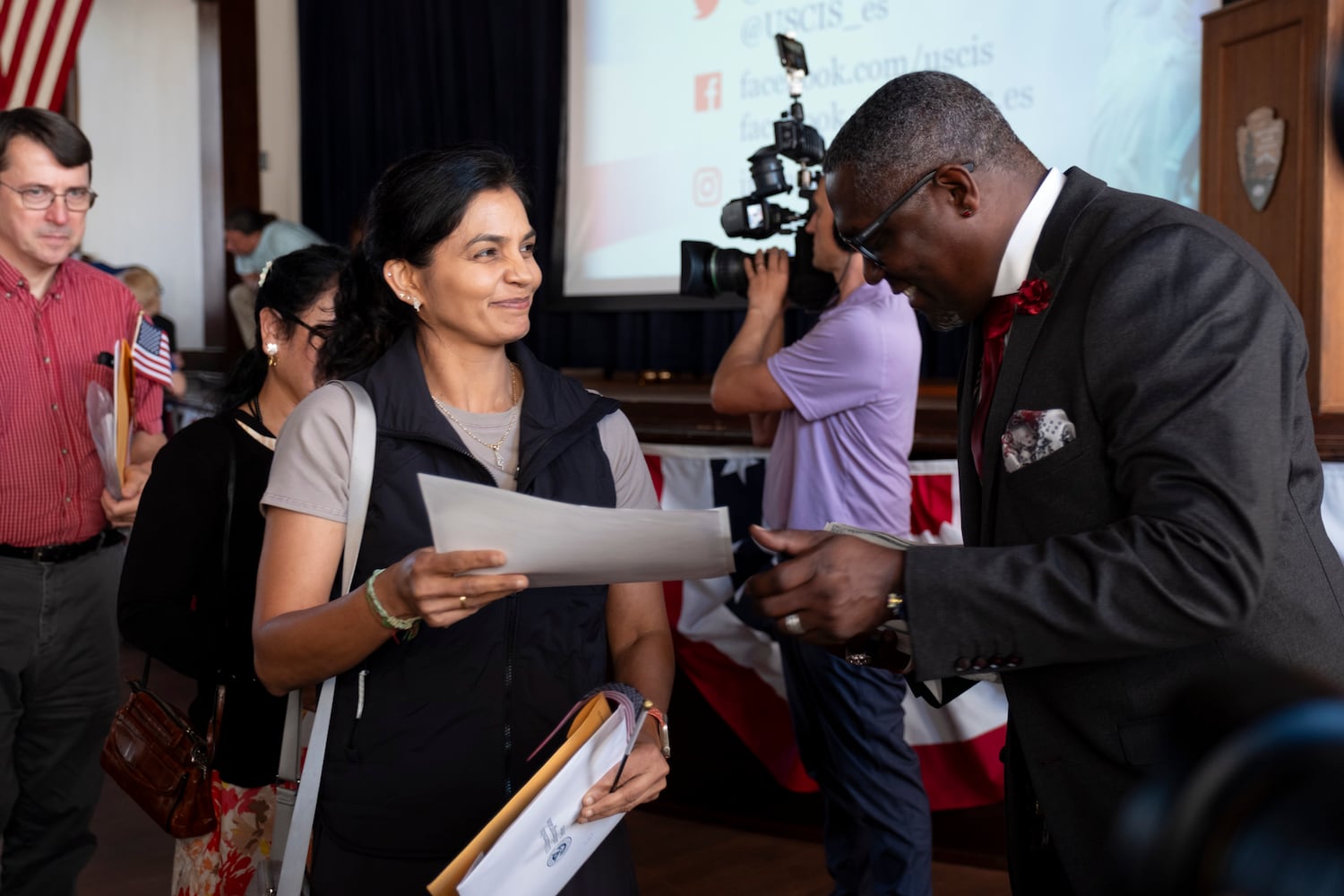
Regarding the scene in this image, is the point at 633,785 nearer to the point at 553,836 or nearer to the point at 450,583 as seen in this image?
the point at 553,836

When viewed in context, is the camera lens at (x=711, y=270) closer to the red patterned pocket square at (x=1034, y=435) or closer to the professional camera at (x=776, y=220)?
the professional camera at (x=776, y=220)

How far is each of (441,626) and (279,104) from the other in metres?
7.54

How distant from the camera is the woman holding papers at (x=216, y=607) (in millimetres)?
1761

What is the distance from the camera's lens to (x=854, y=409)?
262cm

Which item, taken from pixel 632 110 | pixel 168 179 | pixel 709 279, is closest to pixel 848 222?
pixel 709 279

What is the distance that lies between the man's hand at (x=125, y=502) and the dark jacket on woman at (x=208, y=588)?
0.61 meters

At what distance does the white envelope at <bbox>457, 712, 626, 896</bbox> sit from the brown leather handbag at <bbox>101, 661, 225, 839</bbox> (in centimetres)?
78

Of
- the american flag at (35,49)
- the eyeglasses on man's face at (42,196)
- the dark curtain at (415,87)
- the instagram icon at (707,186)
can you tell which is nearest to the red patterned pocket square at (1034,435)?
the eyeglasses on man's face at (42,196)

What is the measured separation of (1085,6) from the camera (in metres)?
4.26

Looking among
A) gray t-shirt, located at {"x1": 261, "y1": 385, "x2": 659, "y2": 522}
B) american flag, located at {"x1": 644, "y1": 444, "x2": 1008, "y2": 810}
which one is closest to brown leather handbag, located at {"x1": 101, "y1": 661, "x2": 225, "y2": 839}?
gray t-shirt, located at {"x1": 261, "y1": 385, "x2": 659, "y2": 522}

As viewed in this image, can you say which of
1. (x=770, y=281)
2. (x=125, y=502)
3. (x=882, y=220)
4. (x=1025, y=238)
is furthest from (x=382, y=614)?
(x=770, y=281)

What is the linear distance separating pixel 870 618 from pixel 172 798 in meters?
1.22

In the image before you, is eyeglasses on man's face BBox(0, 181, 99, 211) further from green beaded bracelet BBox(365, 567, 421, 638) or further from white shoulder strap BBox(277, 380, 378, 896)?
green beaded bracelet BBox(365, 567, 421, 638)

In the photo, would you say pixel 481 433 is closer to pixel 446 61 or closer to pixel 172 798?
pixel 172 798
